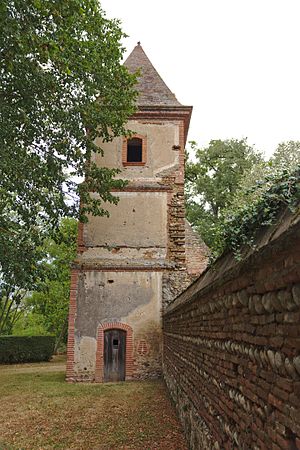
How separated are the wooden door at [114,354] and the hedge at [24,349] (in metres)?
11.9

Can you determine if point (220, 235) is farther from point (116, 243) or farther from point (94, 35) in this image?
point (116, 243)

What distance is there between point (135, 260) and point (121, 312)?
1971mm

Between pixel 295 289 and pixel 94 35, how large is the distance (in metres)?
10.3

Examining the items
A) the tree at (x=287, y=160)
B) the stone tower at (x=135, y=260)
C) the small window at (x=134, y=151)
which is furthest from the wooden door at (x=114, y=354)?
the tree at (x=287, y=160)

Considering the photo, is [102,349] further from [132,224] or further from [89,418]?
[89,418]

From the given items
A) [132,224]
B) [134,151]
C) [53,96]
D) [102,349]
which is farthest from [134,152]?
[102,349]

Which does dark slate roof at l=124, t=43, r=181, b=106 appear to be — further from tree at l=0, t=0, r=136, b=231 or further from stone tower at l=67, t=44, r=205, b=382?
tree at l=0, t=0, r=136, b=231

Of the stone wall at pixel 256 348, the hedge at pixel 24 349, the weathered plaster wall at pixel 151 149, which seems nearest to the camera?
the stone wall at pixel 256 348

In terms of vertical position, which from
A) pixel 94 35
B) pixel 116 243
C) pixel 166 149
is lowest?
pixel 116 243

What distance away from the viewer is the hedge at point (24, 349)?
22266 millimetres

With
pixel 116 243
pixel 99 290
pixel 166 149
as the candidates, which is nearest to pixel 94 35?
pixel 166 149

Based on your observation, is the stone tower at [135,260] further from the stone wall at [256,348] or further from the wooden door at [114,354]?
the stone wall at [256,348]

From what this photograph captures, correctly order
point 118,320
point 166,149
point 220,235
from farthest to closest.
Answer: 1. point 166,149
2. point 118,320
3. point 220,235

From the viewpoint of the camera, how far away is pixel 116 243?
542 inches
